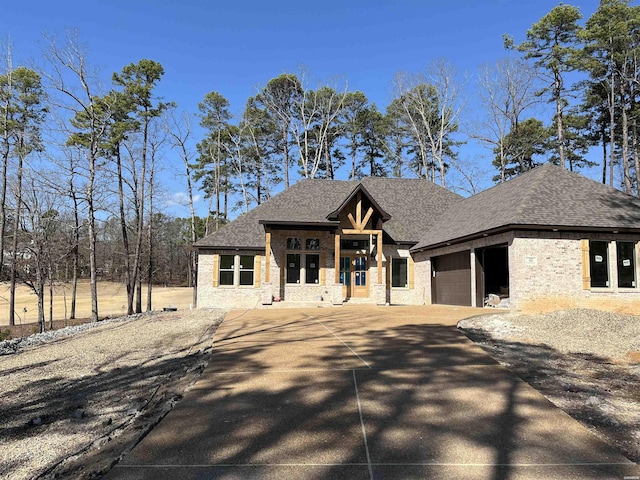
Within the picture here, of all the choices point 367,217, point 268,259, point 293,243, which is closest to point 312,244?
point 293,243

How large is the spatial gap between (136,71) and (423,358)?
82.0ft

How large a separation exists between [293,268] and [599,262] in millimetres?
12061

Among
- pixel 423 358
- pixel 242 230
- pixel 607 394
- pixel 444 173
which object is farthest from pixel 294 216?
pixel 444 173

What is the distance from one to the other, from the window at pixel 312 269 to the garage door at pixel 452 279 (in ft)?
17.9

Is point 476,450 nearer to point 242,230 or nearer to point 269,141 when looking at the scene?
point 242,230

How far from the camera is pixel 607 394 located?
535cm

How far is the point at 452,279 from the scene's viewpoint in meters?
18.1

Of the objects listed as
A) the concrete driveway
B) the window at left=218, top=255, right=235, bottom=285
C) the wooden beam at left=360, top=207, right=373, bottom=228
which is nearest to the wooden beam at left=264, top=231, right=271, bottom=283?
the window at left=218, top=255, right=235, bottom=285

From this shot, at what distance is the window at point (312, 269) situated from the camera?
19656 millimetres

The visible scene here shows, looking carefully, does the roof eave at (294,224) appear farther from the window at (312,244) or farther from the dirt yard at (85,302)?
the dirt yard at (85,302)

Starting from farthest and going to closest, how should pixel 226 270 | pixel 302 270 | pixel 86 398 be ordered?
pixel 226 270
pixel 302 270
pixel 86 398

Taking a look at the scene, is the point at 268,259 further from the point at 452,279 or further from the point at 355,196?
the point at 452,279

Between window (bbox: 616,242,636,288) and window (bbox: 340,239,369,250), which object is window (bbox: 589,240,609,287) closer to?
window (bbox: 616,242,636,288)

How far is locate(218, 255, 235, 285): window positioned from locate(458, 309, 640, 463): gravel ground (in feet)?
39.0
